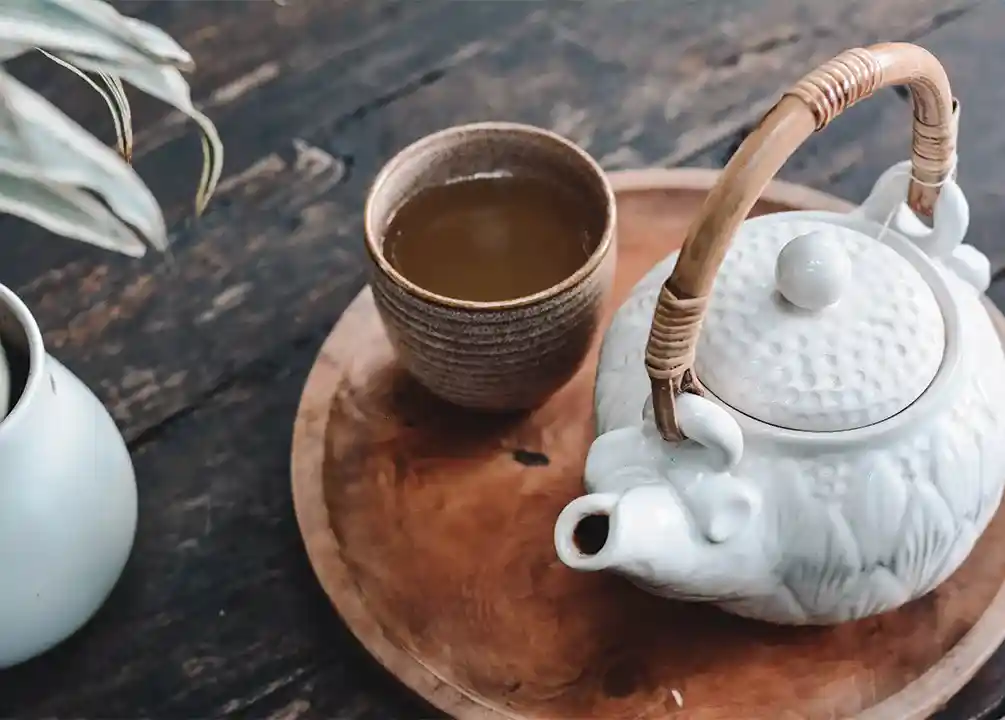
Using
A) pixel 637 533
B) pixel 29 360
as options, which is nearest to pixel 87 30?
pixel 29 360

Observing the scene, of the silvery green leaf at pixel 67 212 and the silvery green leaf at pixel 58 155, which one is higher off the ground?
the silvery green leaf at pixel 58 155

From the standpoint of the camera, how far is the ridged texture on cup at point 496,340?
0.61m

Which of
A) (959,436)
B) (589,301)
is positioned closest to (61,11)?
(589,301)

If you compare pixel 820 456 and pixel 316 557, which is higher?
pixel 820 456

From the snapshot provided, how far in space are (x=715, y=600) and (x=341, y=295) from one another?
1.18 feet

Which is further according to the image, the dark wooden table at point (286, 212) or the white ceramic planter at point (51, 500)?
the dark wooden table at point (286, 212)

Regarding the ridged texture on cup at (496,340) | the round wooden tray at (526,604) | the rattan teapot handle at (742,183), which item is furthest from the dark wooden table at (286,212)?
the rattan teapot handle at (742,183)

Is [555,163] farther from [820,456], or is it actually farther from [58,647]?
[58,647]

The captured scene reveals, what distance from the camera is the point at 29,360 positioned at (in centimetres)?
58

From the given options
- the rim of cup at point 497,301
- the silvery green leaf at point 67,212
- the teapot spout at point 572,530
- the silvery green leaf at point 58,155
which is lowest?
the teapot spout at point 572,530

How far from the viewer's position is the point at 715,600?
22.2 inches

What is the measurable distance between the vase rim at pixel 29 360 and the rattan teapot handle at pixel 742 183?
0.29 metres

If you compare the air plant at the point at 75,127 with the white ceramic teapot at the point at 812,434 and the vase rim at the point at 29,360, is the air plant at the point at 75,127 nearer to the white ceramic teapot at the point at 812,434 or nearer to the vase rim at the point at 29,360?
the vase rim at the point at 29,360

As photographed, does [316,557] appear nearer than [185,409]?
Yes
